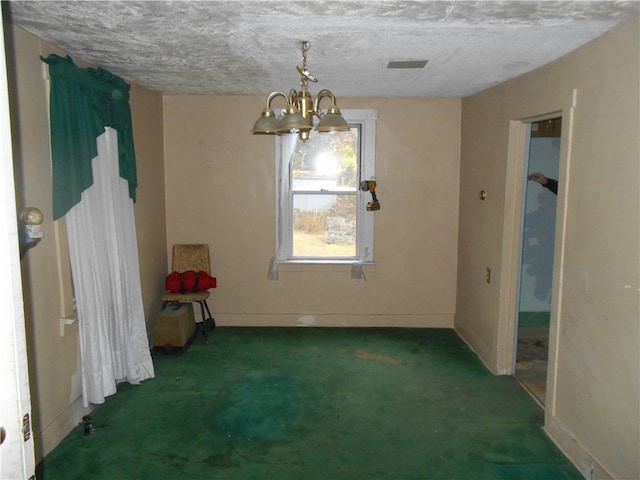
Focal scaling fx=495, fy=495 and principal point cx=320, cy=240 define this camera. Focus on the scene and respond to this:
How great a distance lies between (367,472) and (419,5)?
8.19 ft

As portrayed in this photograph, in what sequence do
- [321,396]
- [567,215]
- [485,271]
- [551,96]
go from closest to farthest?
[567,215] < [551,96] < [321,396] < [485,271]

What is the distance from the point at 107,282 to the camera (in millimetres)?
3676

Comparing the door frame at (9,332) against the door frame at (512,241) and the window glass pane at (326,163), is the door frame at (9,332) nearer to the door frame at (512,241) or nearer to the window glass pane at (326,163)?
the door frame at (512,241)

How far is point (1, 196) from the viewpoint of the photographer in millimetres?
1296

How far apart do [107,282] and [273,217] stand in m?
2.09

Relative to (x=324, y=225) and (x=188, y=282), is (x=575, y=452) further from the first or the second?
(x=188, y=282)

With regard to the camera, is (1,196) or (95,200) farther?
(95,200)

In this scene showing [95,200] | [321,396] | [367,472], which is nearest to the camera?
[367,472]

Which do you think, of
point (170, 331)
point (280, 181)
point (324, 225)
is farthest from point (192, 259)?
point (324, 225)

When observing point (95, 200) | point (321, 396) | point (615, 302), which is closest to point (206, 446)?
point (321, 396)

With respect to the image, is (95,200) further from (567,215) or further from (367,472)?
(567,215)

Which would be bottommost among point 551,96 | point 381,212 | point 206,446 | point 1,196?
point 206,446

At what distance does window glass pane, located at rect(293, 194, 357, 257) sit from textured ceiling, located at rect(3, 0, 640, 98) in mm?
1537

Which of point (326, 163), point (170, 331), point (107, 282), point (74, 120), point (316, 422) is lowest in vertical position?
point (316, 422)
